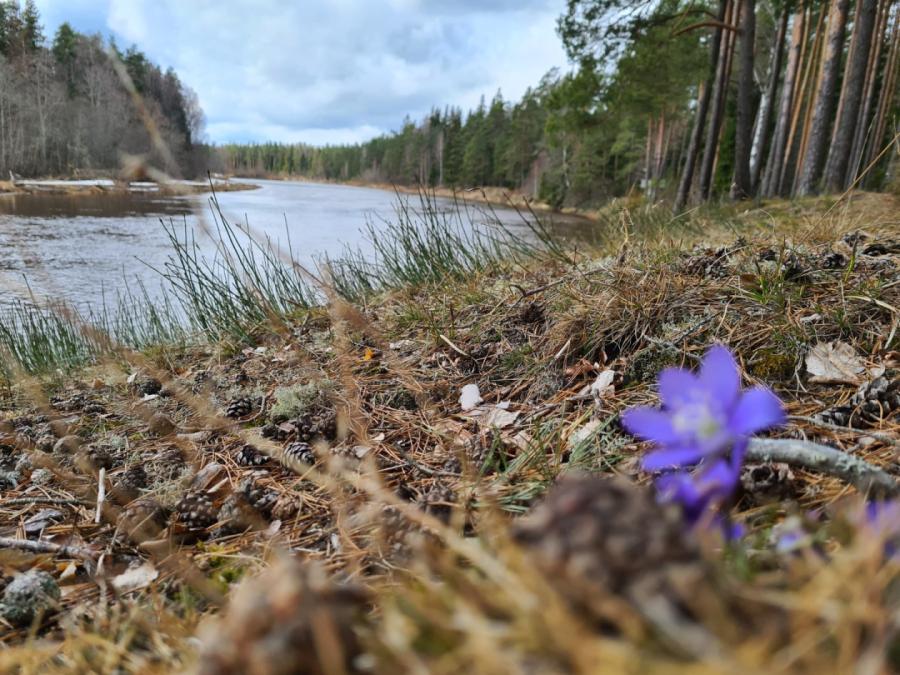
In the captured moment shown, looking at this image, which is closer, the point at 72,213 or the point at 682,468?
the point at 682,468

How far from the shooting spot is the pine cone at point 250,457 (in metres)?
1.43

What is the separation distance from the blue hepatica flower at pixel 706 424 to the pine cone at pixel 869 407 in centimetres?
85

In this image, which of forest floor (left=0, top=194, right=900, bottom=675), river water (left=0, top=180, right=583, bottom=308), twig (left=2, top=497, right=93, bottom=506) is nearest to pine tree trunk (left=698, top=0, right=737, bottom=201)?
river water (left=0, top=180, right=583, bottom=308)

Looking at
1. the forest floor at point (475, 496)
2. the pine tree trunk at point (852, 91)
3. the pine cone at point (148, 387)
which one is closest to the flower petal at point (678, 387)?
the forest floor at point (475, 496)

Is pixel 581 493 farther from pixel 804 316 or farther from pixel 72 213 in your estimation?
pixel 72 213

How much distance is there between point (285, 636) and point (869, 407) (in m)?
1.23

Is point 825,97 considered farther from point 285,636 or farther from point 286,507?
point 285,636

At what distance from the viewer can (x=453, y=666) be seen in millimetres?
312

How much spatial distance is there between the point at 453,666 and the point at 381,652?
55mm

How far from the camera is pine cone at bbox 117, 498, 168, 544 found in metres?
1.10

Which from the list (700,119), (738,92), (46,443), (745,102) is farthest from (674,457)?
(738,92)

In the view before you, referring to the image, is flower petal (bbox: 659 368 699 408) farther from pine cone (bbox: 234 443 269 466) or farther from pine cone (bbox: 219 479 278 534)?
pine cone (bbox: 234 443 269 466)

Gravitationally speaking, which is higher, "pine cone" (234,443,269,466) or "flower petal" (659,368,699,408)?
"flower petal" (659,368,699,408)

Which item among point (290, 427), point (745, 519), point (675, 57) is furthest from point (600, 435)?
point (675, 57)
